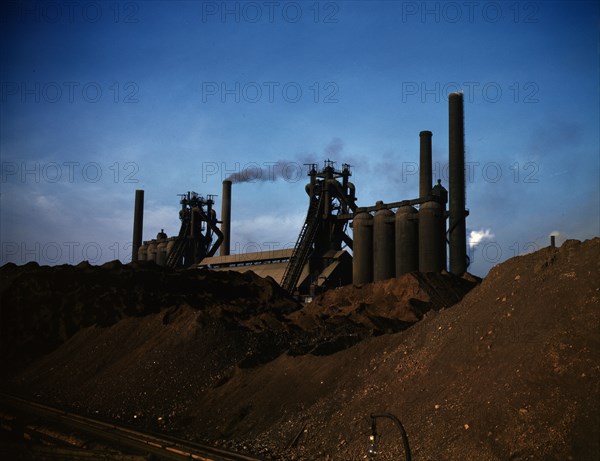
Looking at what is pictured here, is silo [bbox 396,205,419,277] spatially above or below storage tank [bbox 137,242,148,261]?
below

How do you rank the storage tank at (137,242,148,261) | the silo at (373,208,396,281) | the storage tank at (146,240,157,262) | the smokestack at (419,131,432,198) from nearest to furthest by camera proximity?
the silo at (373,208,396,281) < the smokestack at (419,131,432,198) < the storage tank at (146,240,157,262) < the storage tank at (137,242,148,261)

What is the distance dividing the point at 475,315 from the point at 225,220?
53.6 metres

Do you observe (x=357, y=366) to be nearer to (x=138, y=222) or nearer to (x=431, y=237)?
(x=431, y=237)

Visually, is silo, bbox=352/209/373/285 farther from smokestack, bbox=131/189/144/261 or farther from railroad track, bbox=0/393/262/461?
smokestack, bbox=131/189/144/261

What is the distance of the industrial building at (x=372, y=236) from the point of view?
Result: 129 feet

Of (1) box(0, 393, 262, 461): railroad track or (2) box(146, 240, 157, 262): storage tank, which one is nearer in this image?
(1) box(0, 393, 262, 461): railroad track

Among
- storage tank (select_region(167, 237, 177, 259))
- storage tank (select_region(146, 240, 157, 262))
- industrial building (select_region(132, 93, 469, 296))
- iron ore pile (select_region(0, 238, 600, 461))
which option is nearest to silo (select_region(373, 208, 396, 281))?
industrial building (select_region(132, 93, 469, 296))

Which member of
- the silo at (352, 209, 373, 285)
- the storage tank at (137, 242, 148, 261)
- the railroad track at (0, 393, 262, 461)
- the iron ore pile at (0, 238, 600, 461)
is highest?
the storage tank at (137, 242, 148, 261)

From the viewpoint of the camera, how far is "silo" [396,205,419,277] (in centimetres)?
3956

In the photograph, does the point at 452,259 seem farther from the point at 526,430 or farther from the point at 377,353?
the point at 526,430

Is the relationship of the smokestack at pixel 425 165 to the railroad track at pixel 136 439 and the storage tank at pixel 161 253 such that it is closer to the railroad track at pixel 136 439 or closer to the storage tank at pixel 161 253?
the railroad track at pixel 136 439

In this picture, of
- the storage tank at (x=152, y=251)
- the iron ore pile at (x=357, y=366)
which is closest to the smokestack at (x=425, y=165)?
the iron ore pile at (x=357, y=366)

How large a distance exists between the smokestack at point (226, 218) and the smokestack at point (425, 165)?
27880mm

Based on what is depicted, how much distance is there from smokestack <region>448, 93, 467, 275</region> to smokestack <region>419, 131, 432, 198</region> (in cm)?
240
